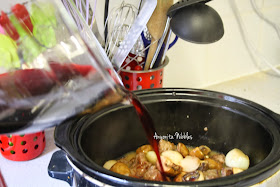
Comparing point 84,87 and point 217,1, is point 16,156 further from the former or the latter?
point 217,1

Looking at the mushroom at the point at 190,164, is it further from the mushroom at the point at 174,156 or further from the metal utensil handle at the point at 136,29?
the metal utensil handle at the point at 136,29

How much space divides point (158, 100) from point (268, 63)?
64 centimetres

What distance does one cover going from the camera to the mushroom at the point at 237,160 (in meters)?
0.54

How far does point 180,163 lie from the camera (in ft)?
1.78

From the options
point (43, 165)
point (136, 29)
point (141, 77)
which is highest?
point (136, 29)

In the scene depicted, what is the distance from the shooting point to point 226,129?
0.60 meters

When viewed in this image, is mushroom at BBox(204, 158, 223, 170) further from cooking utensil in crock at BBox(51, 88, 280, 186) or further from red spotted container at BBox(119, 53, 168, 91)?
red spotted container at BBox(119, 53, 168, 91)

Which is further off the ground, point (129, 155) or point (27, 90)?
point (27, 90)

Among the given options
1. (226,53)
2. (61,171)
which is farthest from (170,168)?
(226,53)

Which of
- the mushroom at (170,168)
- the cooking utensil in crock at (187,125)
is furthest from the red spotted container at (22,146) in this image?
the mushroom at (170,168)

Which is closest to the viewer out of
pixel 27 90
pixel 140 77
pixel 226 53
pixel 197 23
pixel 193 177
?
pixel 27 90

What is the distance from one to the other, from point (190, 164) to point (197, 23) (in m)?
0.23

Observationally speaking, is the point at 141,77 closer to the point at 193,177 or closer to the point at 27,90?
the point at 193,177

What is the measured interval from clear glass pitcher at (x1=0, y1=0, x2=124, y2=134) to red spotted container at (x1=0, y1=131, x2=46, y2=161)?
307 mm
